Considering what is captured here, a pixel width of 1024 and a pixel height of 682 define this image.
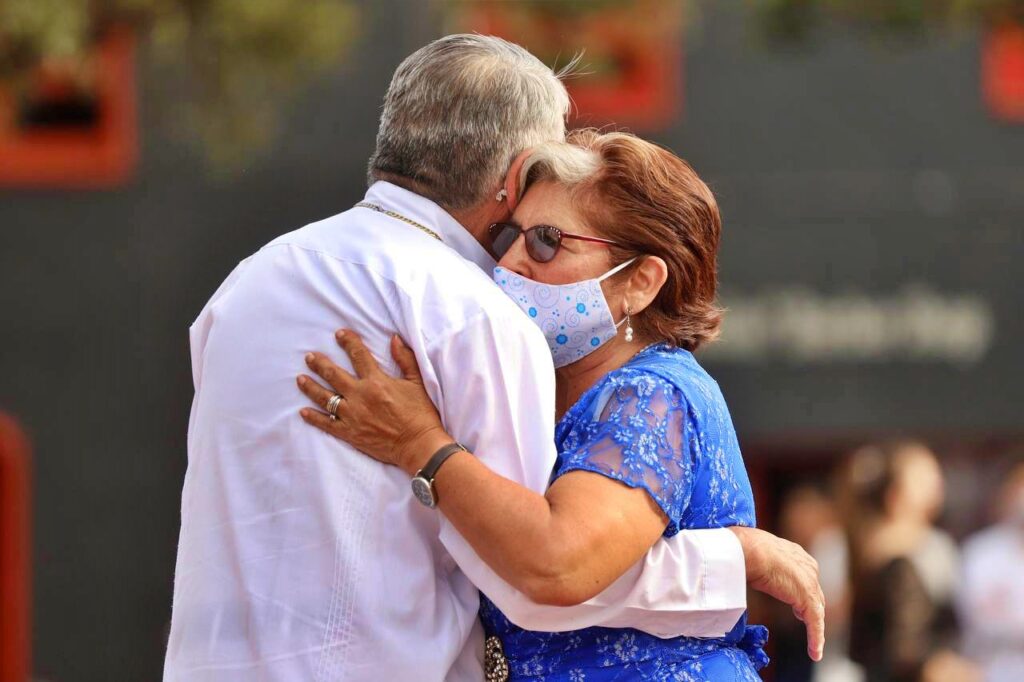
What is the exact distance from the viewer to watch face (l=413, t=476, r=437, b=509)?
8.07 ft

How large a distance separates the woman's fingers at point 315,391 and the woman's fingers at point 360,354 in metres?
0.06

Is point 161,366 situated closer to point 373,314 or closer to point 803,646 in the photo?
point 803,646

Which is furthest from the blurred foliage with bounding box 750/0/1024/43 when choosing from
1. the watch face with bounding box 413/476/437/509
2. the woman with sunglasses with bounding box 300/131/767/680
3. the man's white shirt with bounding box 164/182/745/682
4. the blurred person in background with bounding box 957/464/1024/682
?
the watch face with bounding box 413/476/437/509

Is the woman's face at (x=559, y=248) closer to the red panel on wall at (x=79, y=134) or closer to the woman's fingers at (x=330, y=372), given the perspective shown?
the woman's fingers at (x=330, y=372)

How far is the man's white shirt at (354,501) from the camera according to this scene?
2.49 metres

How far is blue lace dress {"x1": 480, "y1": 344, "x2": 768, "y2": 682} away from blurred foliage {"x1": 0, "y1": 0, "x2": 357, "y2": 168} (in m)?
5.47

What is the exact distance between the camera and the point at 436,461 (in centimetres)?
247

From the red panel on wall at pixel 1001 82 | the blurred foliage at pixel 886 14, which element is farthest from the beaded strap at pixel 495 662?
the red panel on wall at pixel 1001 82

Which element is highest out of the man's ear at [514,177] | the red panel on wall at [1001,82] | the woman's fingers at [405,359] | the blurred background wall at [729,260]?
the man's ear at [514,177]

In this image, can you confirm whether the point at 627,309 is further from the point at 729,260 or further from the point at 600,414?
the point at 729,260

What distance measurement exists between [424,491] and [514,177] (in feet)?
2.14

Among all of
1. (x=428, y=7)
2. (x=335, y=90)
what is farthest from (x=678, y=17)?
(x=335, y=90)

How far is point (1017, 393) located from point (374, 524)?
9514mm

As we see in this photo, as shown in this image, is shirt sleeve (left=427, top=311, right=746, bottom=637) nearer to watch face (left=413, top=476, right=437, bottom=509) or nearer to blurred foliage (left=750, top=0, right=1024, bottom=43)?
watch face (left=413, top=476, right=437, bottom=509)
